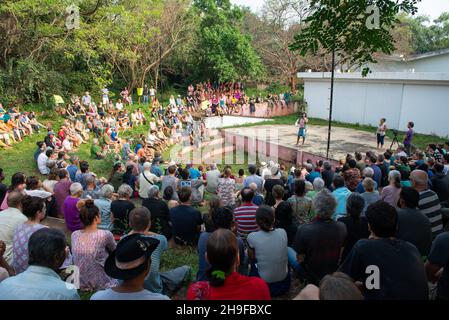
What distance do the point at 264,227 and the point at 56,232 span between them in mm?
1930

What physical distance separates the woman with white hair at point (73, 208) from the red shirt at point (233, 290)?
137 inches

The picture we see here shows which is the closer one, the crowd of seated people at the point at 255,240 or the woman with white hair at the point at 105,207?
the crowd of seated people at the point at 255,240

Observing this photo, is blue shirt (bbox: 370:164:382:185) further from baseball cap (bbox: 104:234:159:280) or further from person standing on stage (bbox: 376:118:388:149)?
person standing on stage (bbox: 376:118:388:149)

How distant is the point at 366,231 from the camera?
3.95m

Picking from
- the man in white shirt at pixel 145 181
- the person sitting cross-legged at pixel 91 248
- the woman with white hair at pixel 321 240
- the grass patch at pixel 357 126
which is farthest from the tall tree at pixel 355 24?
the grass patch at pixel 357 126

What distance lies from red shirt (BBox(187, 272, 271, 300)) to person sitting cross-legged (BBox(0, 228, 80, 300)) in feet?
2.96

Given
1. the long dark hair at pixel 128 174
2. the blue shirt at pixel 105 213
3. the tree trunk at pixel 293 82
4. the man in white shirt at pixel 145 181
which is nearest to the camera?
the blue shirt at pixel 105 213

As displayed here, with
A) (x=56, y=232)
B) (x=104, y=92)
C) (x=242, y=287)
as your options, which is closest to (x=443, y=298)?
(x=242, y=287)

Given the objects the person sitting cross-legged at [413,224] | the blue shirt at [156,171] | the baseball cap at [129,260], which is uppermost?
the baseball cap at [129,260]

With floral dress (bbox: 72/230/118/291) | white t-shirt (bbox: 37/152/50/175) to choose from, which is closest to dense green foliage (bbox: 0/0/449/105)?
floral dress (bbox: 72/230/118/291)

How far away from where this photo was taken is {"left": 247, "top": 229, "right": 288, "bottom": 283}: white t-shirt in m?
3.52

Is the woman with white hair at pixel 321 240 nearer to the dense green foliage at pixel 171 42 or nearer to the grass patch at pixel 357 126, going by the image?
the dense green foliage at pixel 171 42

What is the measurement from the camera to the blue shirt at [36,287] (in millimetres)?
2226

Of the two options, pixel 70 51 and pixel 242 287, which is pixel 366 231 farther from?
pixel 70 51
